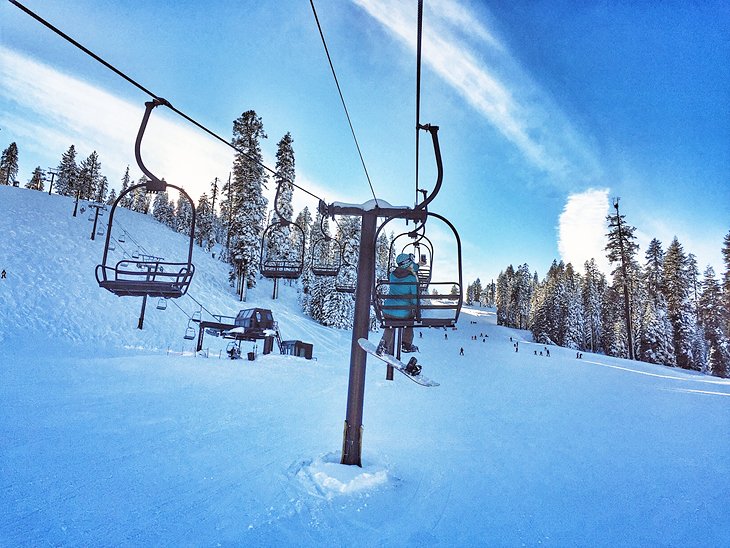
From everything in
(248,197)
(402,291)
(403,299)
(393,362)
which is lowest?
(393,362)

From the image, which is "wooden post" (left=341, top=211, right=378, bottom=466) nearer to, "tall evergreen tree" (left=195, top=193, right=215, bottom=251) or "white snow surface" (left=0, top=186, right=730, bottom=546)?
"white snow surface" (left=0, top=186, right=730, bottom=546)

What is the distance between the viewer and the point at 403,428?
34.9 ft

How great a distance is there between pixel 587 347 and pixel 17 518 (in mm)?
78481

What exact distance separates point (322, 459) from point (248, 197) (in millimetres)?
31323

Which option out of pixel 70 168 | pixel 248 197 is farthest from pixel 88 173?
pixel 248 197

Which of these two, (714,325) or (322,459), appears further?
(714,325)

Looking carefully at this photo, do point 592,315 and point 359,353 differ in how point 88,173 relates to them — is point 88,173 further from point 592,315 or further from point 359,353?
point 592,315

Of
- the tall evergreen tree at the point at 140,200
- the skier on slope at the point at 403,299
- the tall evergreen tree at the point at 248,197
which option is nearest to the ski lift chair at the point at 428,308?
the skier on slope at the point at 403,299

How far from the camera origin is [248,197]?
115 ft

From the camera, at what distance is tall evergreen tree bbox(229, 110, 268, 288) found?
3491cm

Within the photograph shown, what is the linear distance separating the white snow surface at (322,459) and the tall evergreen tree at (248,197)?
16685mm

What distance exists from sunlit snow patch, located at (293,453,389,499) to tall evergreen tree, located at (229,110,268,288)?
30.4m

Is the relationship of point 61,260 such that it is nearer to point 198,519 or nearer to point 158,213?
point 198,519

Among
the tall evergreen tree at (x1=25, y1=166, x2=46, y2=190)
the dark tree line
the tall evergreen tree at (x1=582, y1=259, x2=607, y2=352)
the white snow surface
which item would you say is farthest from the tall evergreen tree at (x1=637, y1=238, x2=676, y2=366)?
the tall evergreen tree at (x1=25, y1=166, x2=46, y2=190)
